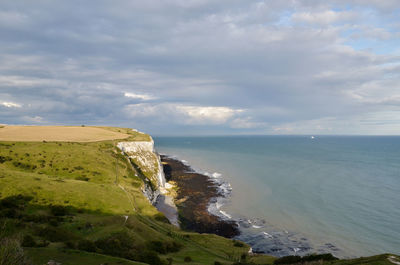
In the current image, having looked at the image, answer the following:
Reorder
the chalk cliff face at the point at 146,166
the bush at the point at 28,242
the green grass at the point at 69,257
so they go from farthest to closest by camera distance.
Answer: the chalk cliff face at the point at 146,166
the bush at the point at 28,242
the green grass at the point at 69,257

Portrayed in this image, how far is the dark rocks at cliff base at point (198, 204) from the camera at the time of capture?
61478 mm

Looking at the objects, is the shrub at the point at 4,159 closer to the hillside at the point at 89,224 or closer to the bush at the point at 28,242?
the hillside at the point at 89,224

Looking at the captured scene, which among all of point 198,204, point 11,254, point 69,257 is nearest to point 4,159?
point 198,204

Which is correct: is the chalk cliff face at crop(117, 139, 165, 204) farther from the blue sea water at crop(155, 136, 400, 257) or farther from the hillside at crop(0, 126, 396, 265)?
the blue sea water at crop(155, 136, 400, 257)

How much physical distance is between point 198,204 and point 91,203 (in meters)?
39.5

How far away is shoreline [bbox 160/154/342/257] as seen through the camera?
5172cm

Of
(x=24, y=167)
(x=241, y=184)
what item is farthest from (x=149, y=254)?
(x=241, y=184)

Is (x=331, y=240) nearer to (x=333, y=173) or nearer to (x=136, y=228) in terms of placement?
(x=136, y=228)

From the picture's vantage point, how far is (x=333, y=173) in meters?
132

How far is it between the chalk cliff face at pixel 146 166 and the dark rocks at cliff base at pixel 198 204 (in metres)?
8.43

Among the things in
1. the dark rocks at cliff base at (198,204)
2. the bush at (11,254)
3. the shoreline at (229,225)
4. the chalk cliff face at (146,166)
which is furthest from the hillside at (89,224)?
the dark rocks at cliff base at (198,204)

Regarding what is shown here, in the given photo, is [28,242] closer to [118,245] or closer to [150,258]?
[118,245]

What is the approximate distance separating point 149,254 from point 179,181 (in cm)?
8186

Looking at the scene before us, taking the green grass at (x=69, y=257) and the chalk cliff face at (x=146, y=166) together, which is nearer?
the green grass at (x=69, y=257)
